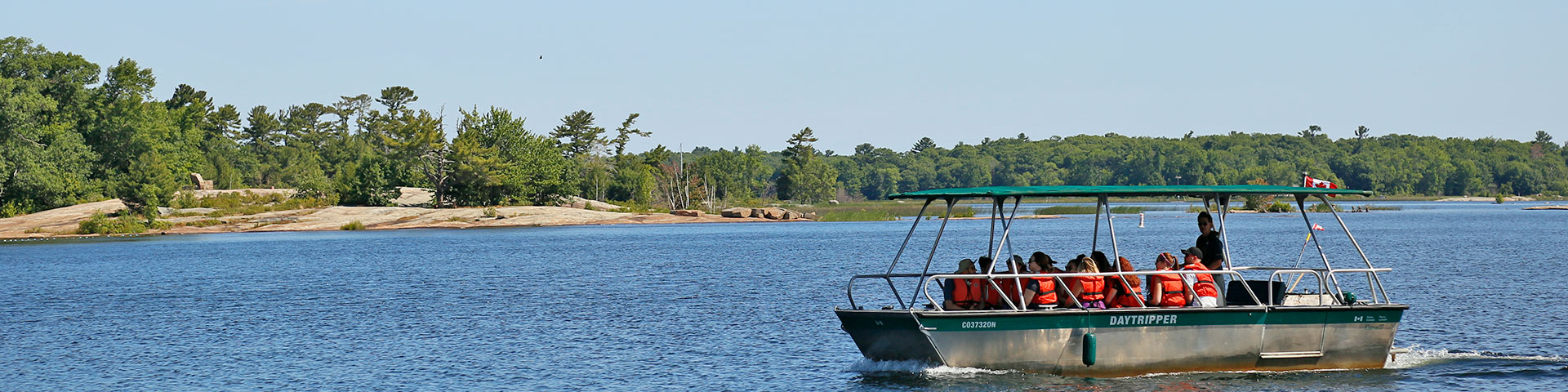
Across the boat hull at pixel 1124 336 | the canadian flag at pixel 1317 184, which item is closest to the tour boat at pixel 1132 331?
the boat hull at pixel 1124 336

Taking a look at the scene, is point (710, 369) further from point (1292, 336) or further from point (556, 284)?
point (556, 284)

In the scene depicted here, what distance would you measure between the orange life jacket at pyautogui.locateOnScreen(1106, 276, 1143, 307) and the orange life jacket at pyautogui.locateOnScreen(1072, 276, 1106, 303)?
0.78 feet

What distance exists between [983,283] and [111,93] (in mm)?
79539

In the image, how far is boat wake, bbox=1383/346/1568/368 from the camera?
1950 centimetres

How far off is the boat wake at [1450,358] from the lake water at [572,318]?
53mm

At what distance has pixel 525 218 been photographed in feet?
293

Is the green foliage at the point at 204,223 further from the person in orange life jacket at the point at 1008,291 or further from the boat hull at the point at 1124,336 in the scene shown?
the person in orange life jacket at the point at 1008,291

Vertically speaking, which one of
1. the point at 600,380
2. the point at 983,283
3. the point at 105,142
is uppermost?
the point at 105,142

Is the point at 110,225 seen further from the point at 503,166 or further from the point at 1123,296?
the point at 1123,296

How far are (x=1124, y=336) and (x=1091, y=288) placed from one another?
71 centimetres

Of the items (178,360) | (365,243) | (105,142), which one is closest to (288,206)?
(105,142)

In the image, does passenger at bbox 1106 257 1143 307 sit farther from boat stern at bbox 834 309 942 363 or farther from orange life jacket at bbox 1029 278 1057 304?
boat stern at bbox 834 309 942 363

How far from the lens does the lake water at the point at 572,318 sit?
19.1m

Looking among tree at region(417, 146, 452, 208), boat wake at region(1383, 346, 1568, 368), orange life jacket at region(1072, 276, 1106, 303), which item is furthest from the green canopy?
tree at region(417, 146, 452, 208)
